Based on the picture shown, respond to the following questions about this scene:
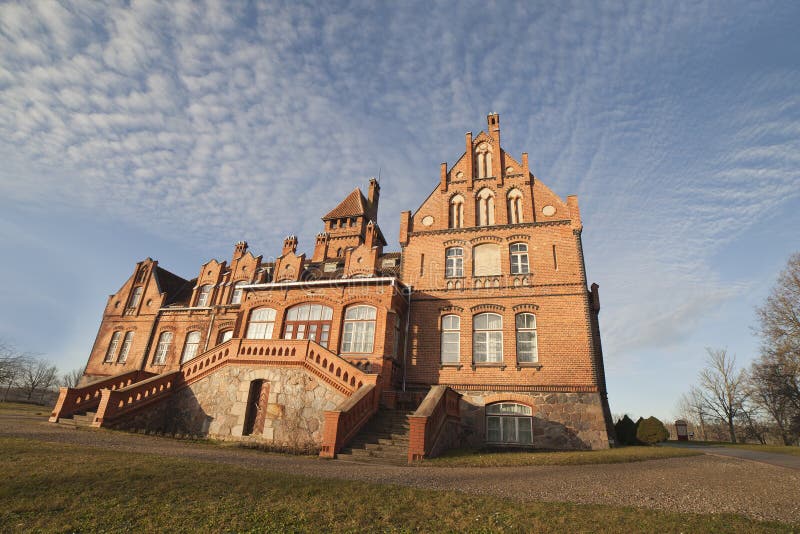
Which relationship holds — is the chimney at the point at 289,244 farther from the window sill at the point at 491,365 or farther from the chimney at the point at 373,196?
the window sill at the point at 491,365

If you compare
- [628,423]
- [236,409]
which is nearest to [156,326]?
[236,409]

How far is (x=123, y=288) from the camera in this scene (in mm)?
29609

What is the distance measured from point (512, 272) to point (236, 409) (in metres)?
13.4

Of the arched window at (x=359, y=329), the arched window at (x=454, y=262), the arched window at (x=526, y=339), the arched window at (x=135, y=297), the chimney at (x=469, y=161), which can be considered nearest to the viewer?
the arched window at (x=526, y=339)

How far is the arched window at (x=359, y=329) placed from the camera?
60.7 feet

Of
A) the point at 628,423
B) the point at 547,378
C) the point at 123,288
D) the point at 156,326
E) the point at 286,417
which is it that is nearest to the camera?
the point at 286,417

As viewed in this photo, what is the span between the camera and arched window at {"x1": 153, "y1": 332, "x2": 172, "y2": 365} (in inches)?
1051

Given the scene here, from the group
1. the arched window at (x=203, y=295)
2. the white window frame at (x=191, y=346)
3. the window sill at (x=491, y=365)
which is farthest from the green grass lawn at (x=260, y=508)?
the arched window at (x=203, y=295)

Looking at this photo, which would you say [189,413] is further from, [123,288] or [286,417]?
[123,288]

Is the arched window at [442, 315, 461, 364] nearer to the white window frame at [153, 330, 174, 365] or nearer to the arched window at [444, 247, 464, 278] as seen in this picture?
the arched window at [444, 247, 464, 278]

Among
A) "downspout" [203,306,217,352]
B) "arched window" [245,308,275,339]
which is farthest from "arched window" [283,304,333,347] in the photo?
"downspout" [203,306,217,352]

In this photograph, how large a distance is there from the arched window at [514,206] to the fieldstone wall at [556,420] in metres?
8.46

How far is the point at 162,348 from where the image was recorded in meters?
26.9

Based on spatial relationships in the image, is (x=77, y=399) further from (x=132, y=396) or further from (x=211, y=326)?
(x=211, y=326)
